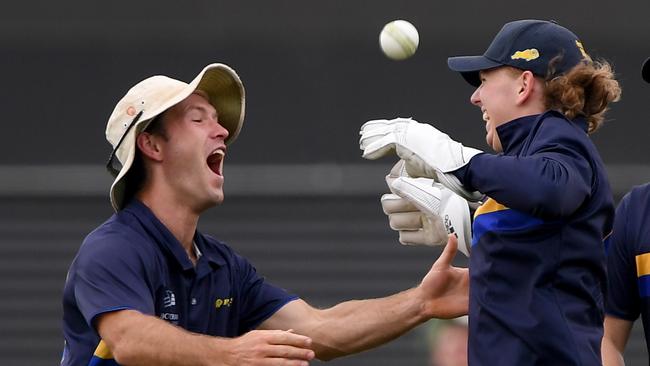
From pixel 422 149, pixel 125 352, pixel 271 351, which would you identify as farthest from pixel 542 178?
pixel 125 352

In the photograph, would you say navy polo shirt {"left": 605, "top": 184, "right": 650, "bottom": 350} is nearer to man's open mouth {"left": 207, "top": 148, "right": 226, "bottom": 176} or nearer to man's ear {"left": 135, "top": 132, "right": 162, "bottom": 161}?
man's open mouth {"left": 207, "top": 148, "right": 226, "bottom": 176}

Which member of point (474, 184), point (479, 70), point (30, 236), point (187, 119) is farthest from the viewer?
point (30, 236)

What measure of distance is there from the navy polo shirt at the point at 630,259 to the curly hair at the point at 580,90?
506 millimetres

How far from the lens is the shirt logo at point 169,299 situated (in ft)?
15.5

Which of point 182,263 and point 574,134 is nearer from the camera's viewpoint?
point 574,134

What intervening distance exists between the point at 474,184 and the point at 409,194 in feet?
1.58

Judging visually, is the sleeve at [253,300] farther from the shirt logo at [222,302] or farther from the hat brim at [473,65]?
the hat brim at [473,65]

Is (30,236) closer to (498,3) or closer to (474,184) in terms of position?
(498,3)

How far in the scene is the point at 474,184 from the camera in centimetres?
425

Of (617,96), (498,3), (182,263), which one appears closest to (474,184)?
(617,96)

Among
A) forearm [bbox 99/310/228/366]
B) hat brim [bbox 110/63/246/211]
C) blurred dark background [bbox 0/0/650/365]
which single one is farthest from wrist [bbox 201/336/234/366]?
blurred dark background [bbox 0/0/650/365]

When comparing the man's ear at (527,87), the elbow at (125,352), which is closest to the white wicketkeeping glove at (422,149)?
the man's ear at (527,87)

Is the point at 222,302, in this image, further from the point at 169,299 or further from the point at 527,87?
the point at 527,87

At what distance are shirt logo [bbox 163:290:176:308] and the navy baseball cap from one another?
1.22m
